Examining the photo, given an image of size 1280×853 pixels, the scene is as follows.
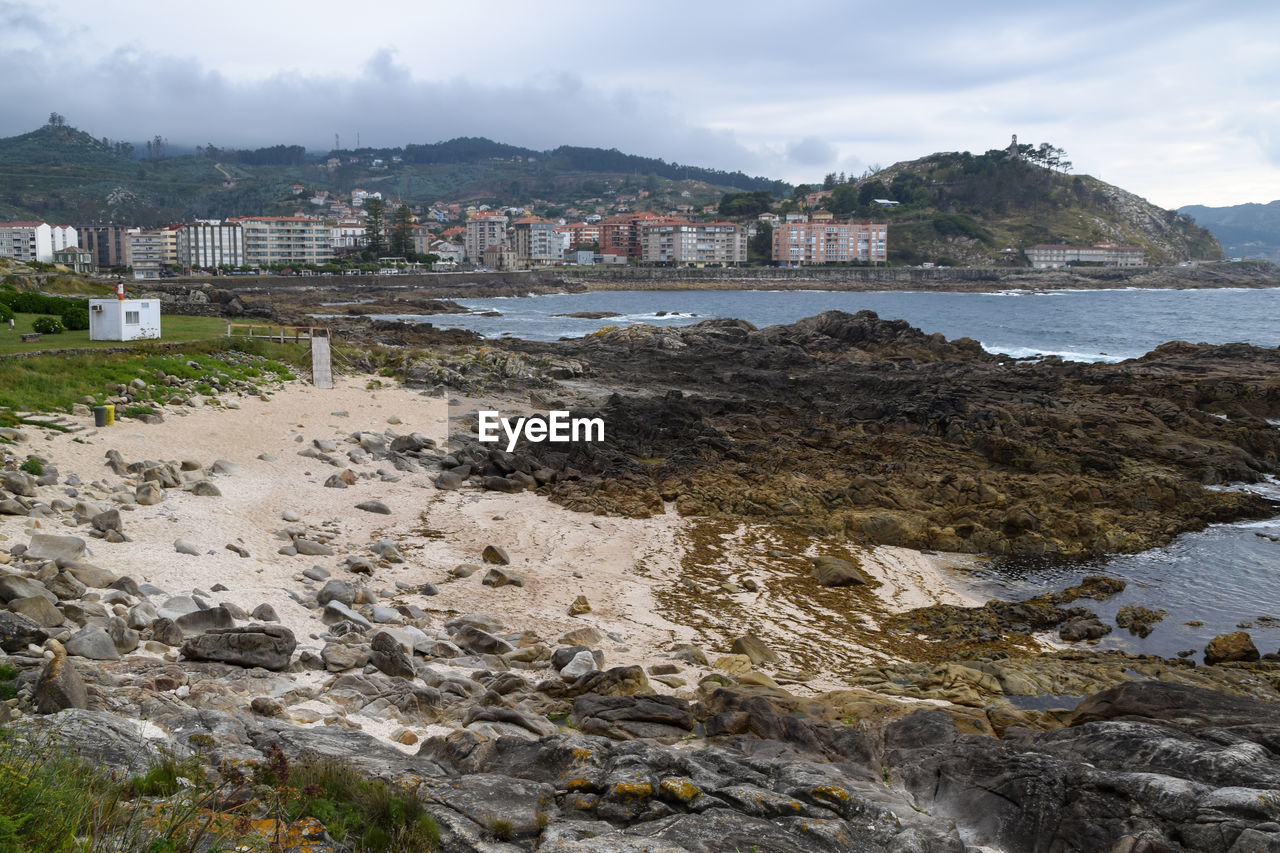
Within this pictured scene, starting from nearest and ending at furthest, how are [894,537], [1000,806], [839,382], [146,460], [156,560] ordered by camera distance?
1. [1000,806]
2. [156,560]
3. [146,460]
4. [894,537]
5. [839,382]

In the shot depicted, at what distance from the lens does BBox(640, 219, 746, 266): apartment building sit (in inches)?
6009

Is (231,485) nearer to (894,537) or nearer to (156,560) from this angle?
(156,560)

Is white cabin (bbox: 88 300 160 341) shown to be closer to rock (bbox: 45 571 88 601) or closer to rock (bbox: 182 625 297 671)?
rock (bbox: 45 571 88 601)

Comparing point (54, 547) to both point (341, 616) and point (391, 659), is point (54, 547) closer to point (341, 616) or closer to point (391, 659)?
point (341, 616)

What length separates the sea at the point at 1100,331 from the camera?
1366cm

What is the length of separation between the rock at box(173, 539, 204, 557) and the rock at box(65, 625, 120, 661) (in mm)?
3363

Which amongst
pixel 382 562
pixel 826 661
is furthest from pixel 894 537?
pixel 382 562

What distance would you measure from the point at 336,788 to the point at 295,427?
1574 cm

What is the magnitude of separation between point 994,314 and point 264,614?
80511 millimetres

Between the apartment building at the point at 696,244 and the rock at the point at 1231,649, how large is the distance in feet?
462

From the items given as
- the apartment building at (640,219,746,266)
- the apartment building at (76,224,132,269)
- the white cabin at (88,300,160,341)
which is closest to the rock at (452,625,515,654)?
the white cabin at (88,300,160,341)

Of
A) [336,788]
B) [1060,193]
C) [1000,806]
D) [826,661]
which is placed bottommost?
[826,661]

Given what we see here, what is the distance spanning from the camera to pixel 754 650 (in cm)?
1078

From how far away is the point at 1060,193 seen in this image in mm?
175750
